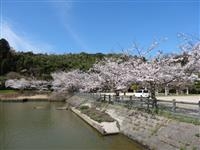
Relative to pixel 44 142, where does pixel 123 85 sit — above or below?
above

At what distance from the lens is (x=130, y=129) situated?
1928 cm

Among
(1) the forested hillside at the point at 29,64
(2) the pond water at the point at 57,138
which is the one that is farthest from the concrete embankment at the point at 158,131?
(1) the forested hillside at the point at 29,64

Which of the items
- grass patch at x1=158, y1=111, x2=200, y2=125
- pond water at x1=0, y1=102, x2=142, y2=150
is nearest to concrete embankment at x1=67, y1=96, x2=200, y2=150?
grass patch at x1=158, y1=111, x2=200, y2=125

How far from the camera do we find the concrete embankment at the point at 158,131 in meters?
13.0

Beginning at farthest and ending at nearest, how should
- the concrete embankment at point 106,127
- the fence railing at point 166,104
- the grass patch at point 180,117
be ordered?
1. the concrete embankment at point 106,127
2. the fence railing at point 166,104
3. the grass patch at point 180,117

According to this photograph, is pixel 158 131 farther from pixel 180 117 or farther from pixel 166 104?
pixel 166 104

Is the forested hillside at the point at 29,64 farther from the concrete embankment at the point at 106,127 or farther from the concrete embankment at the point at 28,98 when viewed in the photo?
the concrete embankment at the point at 106,127

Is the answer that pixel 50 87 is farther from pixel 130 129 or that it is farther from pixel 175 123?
pixel 175 123

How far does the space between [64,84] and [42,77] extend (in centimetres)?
1774

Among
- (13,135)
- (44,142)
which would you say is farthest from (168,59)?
(13,135)

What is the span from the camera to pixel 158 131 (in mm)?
15852

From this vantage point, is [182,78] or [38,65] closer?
[182,78]

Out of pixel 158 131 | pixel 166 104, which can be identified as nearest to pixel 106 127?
pixel 166 104

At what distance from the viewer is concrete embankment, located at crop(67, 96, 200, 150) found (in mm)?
13027
